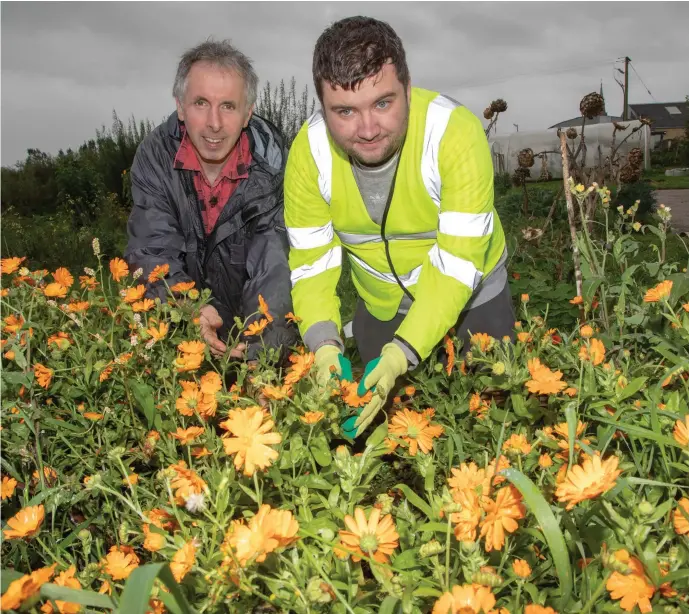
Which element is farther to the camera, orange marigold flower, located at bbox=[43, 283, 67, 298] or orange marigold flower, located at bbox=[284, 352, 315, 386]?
orange marigold flower, located at bbox=[43, 283, 67, 298]

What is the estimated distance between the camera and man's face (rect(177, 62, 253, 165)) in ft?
9.45

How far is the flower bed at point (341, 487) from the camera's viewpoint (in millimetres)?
1029

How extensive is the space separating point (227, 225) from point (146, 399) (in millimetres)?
1454

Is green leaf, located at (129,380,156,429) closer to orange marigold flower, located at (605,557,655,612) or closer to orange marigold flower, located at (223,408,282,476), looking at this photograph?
orange marigold flower, located at (223,408,282,476)

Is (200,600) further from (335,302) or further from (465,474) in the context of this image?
(335,302)

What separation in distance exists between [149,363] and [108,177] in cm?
932

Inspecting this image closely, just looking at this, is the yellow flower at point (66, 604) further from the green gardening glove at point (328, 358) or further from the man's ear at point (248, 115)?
the man's ear at point (248, 115)

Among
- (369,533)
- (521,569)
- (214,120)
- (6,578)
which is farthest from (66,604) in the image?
(214,120)

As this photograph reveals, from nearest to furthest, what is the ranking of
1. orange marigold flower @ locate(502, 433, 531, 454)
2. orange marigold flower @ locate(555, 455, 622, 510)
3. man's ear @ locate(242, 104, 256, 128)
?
orange marigold flower @ locate(555, 455, 622, 510), orange marigold flower @ locate(502, 433, 531, 454), man's ear @ locate(242, 104, 256, 128)

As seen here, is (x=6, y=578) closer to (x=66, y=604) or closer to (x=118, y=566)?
(x=66, y=604)

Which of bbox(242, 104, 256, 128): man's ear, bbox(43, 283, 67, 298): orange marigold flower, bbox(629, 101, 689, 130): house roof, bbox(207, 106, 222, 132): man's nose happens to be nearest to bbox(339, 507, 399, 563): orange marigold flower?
bbox(43, 283, 67, 298): orange marigold flower

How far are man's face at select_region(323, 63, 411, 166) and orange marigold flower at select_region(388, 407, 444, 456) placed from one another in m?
0.86

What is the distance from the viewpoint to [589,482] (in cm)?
104

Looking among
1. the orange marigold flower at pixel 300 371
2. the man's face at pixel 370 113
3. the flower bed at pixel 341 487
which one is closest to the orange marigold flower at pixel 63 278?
the flower bed at pixel 341 487
